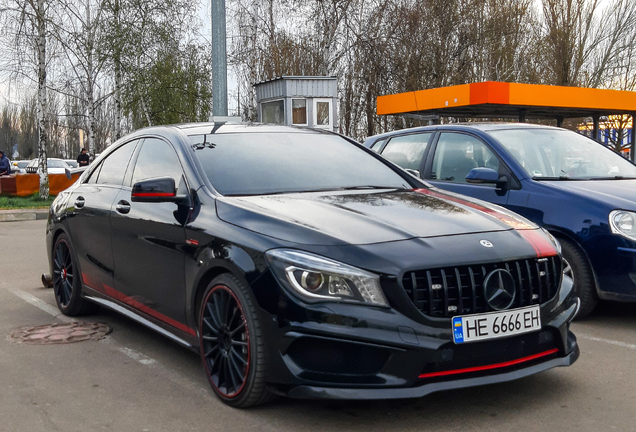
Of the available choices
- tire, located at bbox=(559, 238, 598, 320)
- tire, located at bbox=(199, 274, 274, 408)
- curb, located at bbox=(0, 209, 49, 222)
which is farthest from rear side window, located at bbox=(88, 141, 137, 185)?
curb, located at bbox=(0, 209, 49, 222)

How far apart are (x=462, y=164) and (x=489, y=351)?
3.78 meters

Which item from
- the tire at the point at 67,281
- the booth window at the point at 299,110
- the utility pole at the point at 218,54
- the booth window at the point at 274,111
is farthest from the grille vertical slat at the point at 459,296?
the booth window at the point at 299,110

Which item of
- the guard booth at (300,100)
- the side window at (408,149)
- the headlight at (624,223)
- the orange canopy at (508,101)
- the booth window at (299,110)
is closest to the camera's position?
the headlight at (624,223)

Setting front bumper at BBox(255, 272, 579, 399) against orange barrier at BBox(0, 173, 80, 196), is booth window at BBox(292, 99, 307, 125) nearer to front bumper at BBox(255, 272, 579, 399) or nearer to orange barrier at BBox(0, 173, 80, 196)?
orange barrier at BBox(0, 173, 80, 196)

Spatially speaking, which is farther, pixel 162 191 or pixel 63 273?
pixel 63 273

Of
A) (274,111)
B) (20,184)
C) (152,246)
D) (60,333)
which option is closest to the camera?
(152,246)

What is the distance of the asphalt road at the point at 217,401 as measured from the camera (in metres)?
3.52

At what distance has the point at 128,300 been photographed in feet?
16.4

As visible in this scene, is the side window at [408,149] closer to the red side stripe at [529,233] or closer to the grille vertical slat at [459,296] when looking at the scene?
the red side stripe at [529,233]

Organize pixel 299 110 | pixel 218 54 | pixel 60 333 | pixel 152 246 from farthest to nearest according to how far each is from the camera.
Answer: pixel 299 110, pixel 218 54, pixel 60 333, pixel 152 246

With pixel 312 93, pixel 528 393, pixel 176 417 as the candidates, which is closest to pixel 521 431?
pixel 528 393

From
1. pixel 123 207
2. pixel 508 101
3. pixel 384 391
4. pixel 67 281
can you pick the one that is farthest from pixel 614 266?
pixel 508 101

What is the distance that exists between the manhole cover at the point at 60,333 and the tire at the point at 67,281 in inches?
7.7

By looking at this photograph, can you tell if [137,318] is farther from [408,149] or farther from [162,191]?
[408,149]
